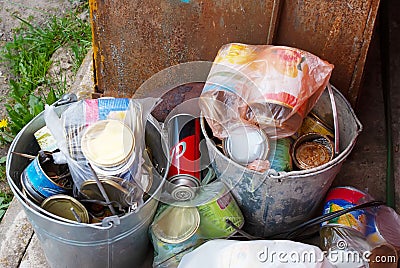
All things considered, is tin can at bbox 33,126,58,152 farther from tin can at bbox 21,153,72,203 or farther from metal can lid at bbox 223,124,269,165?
metal can lid at bbox 223,124,269,165

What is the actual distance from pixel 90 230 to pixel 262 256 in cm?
58

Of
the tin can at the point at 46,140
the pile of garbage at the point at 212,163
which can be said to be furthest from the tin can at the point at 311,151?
the tin can at the point at 46,140

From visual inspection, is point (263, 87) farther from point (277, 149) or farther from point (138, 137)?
point (138, 137)

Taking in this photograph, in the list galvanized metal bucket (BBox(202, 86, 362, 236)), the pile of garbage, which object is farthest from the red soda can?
galvanized metal bucket (BBox(202, 86, 362, 236))

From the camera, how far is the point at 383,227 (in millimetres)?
2184

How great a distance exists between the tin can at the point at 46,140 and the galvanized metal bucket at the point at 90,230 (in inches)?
2.2

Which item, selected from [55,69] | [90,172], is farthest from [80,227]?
[55,69]

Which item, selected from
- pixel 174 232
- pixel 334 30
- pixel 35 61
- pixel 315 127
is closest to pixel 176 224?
pixel 174 232

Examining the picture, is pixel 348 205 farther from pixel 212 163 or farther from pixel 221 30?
pixel 221 30

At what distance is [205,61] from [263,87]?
0.44m

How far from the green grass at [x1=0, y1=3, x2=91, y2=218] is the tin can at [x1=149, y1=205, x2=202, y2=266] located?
1034mm

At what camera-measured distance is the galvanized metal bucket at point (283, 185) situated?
78.6 inches

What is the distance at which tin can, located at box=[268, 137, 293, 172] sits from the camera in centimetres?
206

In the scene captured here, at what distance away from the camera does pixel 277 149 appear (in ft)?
6.86
